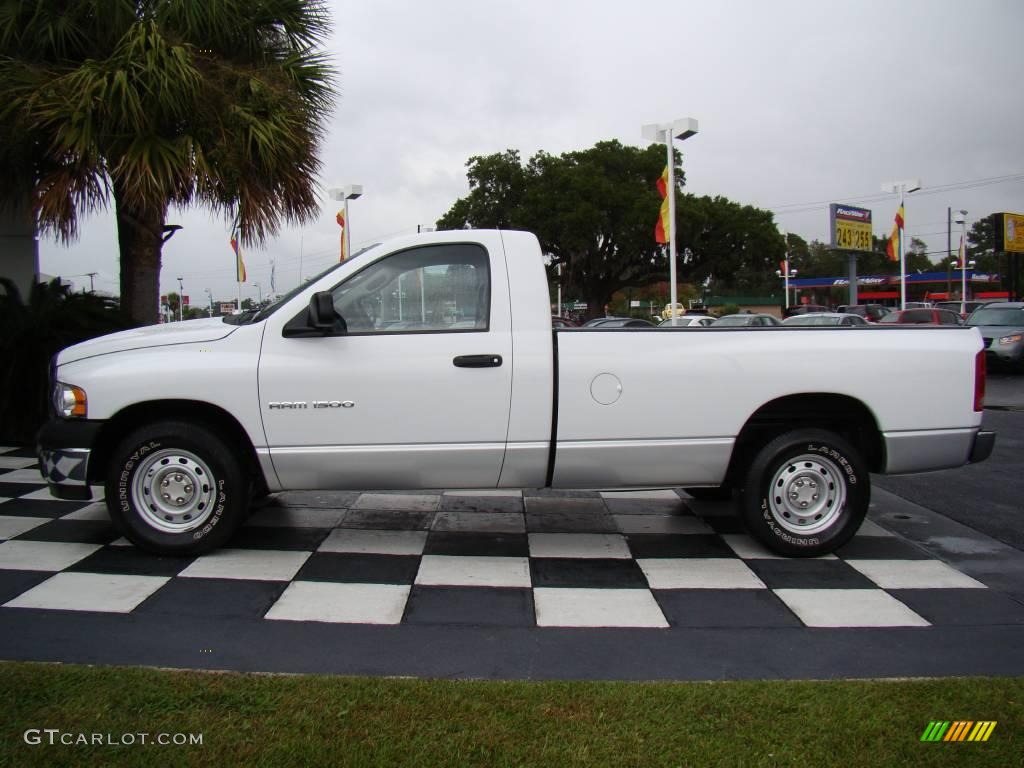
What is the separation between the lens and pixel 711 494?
6.13 metres

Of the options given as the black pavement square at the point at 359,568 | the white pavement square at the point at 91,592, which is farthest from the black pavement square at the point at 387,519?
the white pavement square at the point at 91,592

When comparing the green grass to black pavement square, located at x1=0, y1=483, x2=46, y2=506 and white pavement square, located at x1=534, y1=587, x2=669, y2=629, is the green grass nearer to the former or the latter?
white pavement square, located at x1=534, y1=587, x2=669, y2=629

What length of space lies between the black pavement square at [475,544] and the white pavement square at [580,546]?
0.28ft

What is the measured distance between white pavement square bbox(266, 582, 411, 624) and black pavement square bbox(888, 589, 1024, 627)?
258 cm

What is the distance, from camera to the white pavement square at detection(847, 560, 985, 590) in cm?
433

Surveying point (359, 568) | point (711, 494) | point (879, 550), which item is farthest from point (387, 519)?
point (879, 550)

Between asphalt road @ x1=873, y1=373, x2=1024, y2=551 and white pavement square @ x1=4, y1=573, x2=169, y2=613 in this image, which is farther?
asphalt road @ x1=873, y1=373, x2=1024, y2=551

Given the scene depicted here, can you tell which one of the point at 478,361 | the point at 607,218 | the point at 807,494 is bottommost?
the point at 807,494

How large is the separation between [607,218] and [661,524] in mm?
35102

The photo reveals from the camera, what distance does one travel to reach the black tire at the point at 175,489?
4.41 metres

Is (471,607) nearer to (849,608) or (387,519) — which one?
(387,519)

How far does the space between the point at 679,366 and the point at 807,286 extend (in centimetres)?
8527

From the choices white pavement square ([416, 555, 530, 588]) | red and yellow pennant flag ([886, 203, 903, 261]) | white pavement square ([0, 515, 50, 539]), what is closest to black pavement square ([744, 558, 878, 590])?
white pavement square ([416, 555, 530, 588])

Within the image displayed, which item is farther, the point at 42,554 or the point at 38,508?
the point at 38,508
